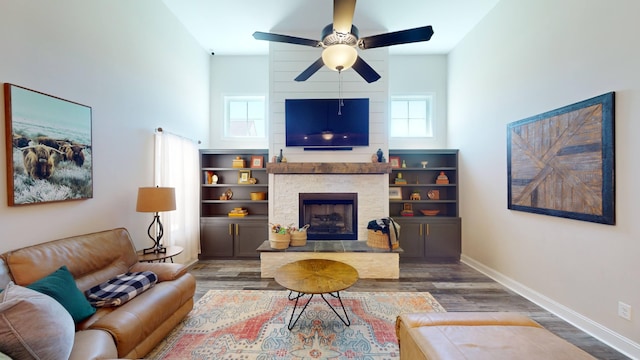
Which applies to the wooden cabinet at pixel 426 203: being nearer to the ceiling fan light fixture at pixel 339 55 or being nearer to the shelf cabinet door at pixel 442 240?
the shelf cabinet door at pixel 442 240

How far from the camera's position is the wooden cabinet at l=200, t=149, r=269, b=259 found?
4199 millimetres

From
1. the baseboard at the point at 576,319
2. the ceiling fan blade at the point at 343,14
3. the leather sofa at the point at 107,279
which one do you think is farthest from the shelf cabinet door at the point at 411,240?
the leather sofa at the point at 107,279

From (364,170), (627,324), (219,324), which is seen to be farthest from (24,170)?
(627,324)

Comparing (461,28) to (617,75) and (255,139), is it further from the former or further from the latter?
(255,139)

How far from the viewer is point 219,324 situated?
2324mm

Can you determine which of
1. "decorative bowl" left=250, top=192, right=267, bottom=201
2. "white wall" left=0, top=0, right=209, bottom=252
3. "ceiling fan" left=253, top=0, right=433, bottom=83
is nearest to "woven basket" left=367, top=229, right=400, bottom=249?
"decorative bowl" left=250, top=192, right=267, bottom=201

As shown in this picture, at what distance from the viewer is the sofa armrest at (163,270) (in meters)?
2.22

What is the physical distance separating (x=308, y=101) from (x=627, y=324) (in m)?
4.17

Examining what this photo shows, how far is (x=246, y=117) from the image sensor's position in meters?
4.75

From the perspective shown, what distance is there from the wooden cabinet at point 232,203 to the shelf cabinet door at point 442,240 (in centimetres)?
287

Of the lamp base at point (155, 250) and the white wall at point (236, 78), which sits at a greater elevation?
the white wall at point (236, 78)

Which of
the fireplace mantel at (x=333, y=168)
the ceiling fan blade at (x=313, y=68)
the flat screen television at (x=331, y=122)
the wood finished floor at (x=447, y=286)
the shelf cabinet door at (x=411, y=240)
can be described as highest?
the ceiling fan blade at (x=313, y=68)

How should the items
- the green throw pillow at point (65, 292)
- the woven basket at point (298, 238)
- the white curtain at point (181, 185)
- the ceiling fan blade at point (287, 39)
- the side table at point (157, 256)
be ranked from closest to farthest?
the green throw pillow at point (65, 292), the ceiling fan blade at point (287, 39), the side table at point (157, 256), the white curtain at point (181, 185), the woven basket at point (298, 238)

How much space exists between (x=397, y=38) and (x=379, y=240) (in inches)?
102
